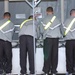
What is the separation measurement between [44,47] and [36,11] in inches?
78.1

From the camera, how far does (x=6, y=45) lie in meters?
10.1

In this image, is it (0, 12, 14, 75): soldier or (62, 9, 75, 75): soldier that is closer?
(62, 9, 75, 75): soldier

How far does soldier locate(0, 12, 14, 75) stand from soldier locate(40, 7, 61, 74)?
90 cm

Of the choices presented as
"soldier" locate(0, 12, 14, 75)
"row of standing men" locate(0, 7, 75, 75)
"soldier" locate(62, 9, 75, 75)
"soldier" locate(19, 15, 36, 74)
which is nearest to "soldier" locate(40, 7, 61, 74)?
"row of standing men" locate(0, 7, 75, 75)

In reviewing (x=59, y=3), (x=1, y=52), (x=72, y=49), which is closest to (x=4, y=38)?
(x=1, y=52)

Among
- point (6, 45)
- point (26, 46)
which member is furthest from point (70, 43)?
point (6, 45)

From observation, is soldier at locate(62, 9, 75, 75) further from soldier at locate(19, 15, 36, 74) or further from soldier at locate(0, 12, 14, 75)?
soldier at locate(0, 12, 14, 75)

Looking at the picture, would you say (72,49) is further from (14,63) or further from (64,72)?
(14,63)

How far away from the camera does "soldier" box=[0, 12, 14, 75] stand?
10109 millimetres

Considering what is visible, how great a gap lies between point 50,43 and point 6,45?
47.0 inches

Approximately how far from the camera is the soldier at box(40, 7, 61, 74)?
9969mm

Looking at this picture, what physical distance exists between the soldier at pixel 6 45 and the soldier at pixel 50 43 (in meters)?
0.90

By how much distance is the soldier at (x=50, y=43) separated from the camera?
9.97 m

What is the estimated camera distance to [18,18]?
467 inches
